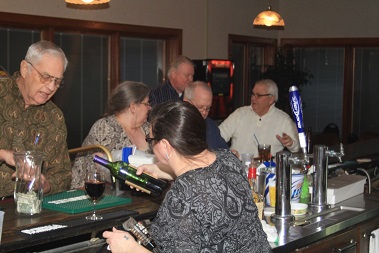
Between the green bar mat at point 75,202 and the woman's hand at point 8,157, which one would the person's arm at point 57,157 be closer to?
the green bar mat at point 75,202

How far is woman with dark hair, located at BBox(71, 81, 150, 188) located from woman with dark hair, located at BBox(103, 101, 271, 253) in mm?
1917

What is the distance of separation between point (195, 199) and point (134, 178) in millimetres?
726

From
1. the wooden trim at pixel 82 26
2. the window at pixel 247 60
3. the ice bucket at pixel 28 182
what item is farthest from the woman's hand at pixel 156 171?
the window at pixel 247 60

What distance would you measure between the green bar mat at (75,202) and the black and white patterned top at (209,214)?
654 millimetres

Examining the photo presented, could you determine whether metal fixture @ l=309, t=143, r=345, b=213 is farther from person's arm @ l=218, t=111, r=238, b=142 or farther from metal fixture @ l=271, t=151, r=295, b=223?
person's arm @ l=218, t=111, r=238, b=142

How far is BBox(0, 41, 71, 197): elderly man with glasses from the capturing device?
3.17m

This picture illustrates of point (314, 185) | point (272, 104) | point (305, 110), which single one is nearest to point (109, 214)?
point (314, 185)

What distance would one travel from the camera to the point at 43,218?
2588 millimetres

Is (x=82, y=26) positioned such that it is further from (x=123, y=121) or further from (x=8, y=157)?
(x=8, y=157)

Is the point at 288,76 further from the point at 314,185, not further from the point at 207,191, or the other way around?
the point at 207,191

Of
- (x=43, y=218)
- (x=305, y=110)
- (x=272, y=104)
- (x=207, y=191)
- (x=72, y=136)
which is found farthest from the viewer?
(x=305, y=110)

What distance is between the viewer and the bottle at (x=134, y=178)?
2725mm

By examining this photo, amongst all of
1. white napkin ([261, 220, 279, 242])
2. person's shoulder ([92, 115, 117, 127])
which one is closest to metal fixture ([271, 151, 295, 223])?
white napkin ([261, 220, 279, 242])

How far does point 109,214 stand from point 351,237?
4.38 ft
